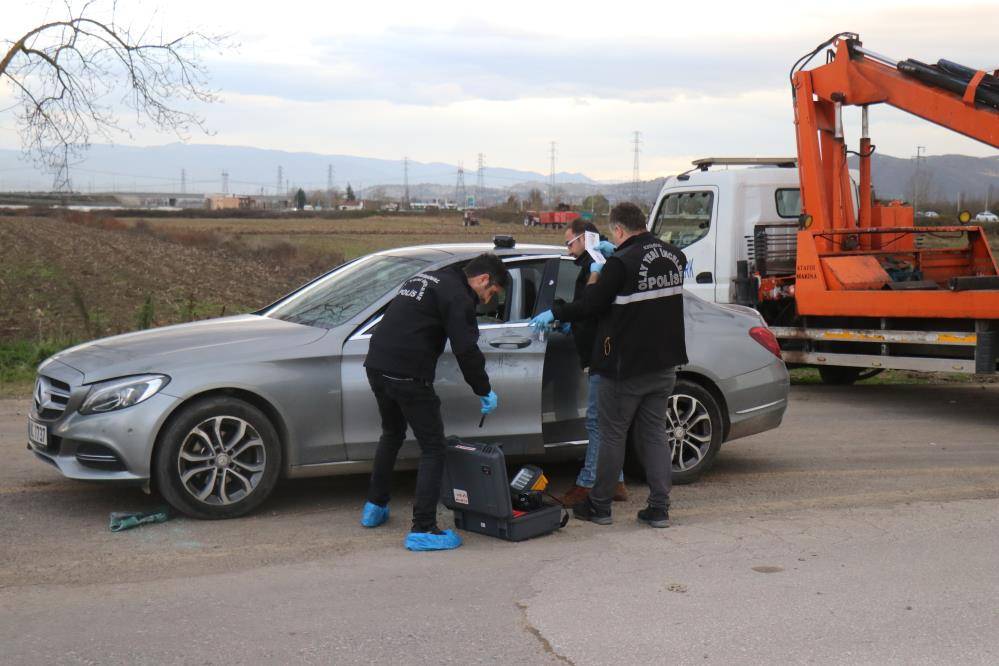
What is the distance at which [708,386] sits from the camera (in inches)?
311

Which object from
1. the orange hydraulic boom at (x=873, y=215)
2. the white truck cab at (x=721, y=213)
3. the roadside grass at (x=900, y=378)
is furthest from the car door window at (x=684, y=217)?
the roadside grass at (x=900, y=378)

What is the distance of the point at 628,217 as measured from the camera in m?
6.67

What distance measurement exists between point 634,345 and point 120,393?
294 centimetres

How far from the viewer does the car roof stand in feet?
24.7

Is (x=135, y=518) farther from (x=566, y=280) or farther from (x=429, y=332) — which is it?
(x=566, y=280)

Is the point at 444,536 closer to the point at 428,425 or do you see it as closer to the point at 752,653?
the point at 428,425

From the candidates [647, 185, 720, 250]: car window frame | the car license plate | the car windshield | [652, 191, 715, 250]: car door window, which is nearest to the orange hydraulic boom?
[647, 185, 720, 250]: car window frame

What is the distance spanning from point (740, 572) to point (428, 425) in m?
1.82

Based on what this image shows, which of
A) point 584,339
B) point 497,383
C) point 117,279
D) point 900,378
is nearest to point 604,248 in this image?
point 584,339

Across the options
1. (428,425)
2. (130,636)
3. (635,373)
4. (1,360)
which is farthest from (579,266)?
(1,360)

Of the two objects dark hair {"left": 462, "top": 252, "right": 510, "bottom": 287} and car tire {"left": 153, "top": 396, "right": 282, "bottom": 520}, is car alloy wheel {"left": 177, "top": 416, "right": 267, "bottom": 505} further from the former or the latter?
dark hair {"left": 462, "top": 252, "right": 510, "bottom": 287}

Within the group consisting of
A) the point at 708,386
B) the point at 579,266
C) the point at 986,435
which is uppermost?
the point at 579,266

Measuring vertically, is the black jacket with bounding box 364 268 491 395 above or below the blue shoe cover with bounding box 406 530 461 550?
above

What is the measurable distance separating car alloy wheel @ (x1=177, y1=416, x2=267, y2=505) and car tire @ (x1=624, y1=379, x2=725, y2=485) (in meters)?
2.59
